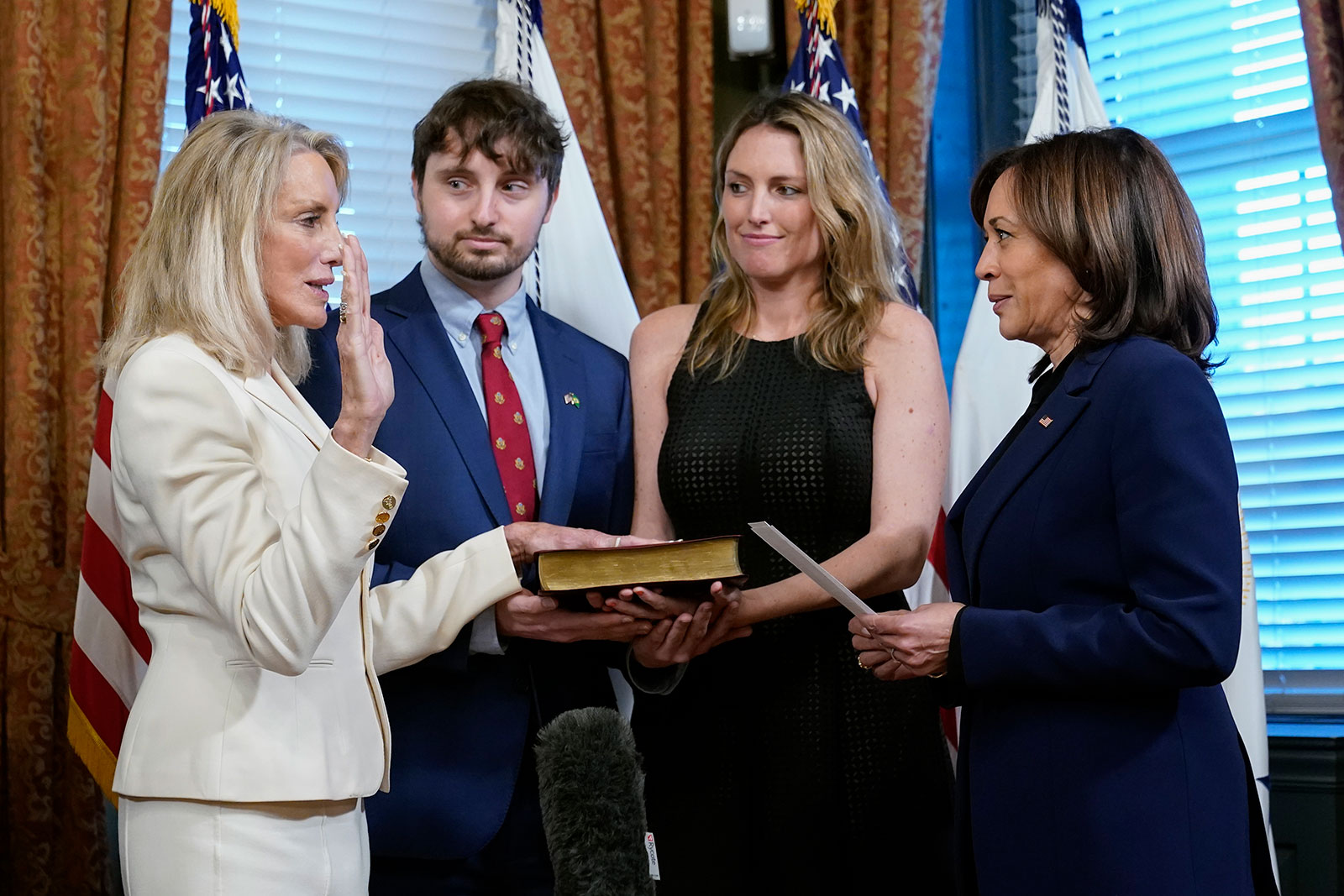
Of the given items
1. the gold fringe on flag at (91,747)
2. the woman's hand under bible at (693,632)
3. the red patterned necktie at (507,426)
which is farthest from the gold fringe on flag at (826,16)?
the gold fringe on flag at (91,747)

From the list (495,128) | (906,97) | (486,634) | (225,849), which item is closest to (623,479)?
(486,634)

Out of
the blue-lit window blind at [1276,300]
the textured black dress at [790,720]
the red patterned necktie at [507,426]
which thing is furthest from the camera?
the blue-lit window blind at [1276,300]

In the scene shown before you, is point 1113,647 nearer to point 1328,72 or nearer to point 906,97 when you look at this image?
point 1328,72

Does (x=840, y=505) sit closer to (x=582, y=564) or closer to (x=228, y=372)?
(x=582, y=564)

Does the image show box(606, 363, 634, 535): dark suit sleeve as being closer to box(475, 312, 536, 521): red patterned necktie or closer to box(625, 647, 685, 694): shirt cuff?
box(475, 312, 536, 521): red patterned necktie

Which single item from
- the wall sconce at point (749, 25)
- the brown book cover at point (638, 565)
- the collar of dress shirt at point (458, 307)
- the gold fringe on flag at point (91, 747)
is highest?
the wall sconce at point (749, 25)

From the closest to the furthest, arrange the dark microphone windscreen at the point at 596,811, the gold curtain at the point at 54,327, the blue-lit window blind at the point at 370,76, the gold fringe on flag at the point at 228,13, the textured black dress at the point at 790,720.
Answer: the dark microphone windscreen at the point at 596,811, the textured black dress at the point at 790,720, the gold curtain at the point at 54,327, the gold fringe on flag at the point at 228,13, the blue-lit window blind at the point at 370,76

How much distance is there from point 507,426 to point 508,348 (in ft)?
0.59

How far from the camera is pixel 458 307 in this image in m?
2.47

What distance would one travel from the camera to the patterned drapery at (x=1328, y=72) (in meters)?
2.77

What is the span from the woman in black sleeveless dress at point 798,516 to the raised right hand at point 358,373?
75 centimetres

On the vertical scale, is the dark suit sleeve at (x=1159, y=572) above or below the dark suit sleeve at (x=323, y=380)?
below

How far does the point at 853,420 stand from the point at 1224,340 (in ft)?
4.59

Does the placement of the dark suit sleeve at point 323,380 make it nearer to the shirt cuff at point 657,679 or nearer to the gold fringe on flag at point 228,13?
the shirt cuff at point 657,679
